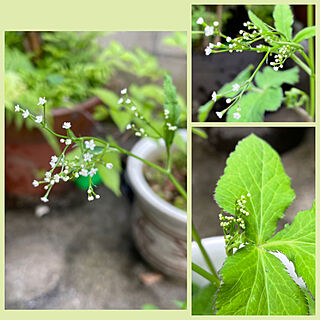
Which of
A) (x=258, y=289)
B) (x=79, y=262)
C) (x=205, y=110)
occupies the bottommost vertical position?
(x=79, y=262)

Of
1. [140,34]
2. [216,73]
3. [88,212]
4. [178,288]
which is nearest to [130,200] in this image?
[88,212]

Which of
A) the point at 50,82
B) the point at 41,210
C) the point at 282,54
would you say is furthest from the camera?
the point at 41,210

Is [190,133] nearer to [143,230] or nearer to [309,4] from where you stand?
[309,4]

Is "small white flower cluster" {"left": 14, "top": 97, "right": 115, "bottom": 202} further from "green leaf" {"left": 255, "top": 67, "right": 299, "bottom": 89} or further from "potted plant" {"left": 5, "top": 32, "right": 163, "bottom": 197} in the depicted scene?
"potted plant" {"left": 5, "top": 32, "right": 163, "bottom": 197}

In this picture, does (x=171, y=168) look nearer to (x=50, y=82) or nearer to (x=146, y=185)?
(x=146, y=185)

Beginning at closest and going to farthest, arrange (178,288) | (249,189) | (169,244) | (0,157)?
(249,189) → (0,157) → (169,244) → (178,288)

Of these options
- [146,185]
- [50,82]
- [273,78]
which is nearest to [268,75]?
[273,78]

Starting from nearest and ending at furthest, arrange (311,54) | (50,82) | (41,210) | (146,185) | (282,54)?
1. (282,54)
2. (311,54)
3. (146,185)
4. (50,82)
5. (41,210)

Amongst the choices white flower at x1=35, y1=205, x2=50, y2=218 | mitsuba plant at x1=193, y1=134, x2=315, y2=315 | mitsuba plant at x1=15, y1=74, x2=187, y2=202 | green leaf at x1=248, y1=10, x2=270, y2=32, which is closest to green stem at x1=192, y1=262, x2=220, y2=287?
mitsuba plant at x1=193, y1=134, x2=315, y2=315
